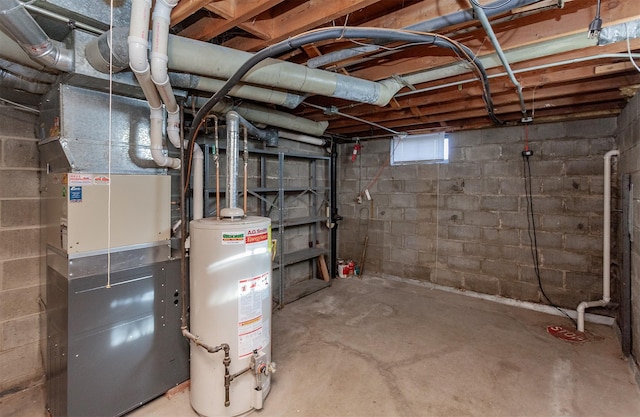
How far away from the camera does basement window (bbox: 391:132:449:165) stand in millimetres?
4102

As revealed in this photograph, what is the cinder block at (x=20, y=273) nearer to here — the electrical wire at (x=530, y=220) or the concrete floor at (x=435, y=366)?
the concrete floor at (x=435, y=366)

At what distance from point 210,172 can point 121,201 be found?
132cm

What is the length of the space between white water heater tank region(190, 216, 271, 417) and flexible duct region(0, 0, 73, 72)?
39.5 inches

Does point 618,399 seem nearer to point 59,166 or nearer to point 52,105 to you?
point 59,166

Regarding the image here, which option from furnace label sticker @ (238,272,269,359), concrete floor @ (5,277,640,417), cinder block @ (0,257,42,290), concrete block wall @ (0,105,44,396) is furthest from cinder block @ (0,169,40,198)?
furnace label sticker @ (238,272,269,359)

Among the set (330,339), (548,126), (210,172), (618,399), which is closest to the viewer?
(618,399)

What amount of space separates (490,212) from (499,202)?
0.50 feet

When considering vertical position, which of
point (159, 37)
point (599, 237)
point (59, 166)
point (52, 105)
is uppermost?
point (159, 37)

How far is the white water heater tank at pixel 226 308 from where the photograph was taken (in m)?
1.78

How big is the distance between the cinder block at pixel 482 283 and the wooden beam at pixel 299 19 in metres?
3.50

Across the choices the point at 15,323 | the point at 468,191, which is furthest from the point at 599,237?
the point at 15,323

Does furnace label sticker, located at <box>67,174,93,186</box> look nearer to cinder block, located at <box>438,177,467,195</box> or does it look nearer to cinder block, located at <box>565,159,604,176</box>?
cinder block, located at <box>438,177,467,195</box>

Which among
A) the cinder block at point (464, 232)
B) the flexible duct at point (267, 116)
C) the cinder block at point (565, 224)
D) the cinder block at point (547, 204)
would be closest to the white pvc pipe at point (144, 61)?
the flexible duct at point (267, 116)

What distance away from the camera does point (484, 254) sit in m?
3.84
